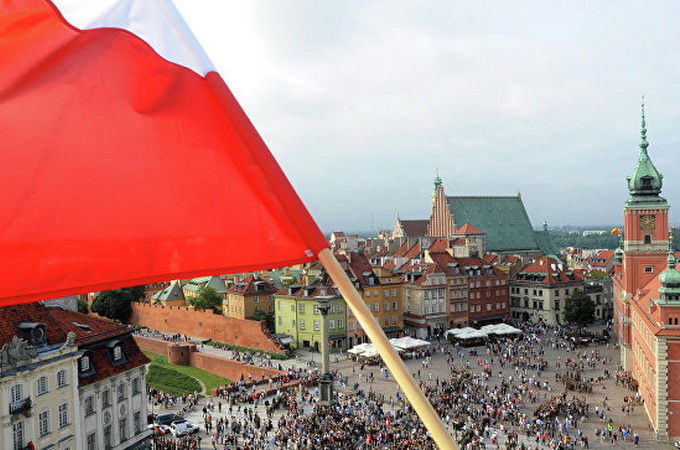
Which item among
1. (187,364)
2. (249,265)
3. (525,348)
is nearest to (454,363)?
(525,348)

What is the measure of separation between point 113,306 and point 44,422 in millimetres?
52171

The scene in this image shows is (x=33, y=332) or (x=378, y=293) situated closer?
(x=33, y=332)

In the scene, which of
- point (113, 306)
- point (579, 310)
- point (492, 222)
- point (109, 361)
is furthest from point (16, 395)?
point (492, 222)

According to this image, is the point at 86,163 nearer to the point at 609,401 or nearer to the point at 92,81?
the point at 92,81

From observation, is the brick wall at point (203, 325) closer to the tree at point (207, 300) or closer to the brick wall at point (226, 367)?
the tree at point (207, 300)

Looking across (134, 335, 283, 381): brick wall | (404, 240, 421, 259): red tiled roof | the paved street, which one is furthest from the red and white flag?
(404, 240, 421, 259): red tiled roof

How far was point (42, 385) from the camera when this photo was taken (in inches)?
980

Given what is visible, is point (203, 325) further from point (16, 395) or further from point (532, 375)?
point (16, 395)

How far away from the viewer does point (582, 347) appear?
188 feet


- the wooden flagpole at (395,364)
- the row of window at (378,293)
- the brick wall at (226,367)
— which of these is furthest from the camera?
the row of window at (378,293)

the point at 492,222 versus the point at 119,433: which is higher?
the point at 492,222

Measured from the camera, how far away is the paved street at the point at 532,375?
34500 mm

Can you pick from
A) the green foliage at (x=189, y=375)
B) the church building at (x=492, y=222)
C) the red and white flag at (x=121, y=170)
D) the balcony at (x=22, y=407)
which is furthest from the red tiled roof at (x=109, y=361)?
the church building at (x=492, y=222)

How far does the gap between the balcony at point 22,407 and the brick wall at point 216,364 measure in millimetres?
23966
